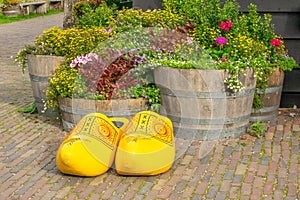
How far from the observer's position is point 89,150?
15.9 feet

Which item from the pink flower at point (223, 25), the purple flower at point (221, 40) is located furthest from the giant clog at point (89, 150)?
the pink flower at point (223, 25)

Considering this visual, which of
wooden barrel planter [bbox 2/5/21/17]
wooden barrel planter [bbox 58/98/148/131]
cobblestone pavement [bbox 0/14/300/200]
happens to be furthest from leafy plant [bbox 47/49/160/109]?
wooden barrel planter [bbox 2/5/21/17]

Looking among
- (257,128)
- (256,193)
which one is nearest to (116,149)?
(256,193)

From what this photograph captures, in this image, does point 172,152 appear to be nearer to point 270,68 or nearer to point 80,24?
point 270,68

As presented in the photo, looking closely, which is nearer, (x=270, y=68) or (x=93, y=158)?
(x=93, y=158)

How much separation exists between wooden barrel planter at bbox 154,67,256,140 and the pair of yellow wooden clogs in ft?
2.03

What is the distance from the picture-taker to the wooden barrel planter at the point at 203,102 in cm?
551

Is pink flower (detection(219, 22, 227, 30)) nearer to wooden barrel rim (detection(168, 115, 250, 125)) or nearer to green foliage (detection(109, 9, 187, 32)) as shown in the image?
green foliage (detection(109, 9, 187, 32))

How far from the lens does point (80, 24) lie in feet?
23.9

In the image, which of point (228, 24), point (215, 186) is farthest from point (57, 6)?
point (215, 186)

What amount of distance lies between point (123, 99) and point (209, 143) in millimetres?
1044

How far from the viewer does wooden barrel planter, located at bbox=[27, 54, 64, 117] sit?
250 inches

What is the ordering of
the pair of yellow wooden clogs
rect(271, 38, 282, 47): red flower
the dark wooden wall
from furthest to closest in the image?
the dark wooden wall → rect(271, 38, 282, 47): red flower → the pair of yellow wooden clogs

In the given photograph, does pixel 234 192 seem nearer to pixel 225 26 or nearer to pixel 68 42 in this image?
pixel 225 26
